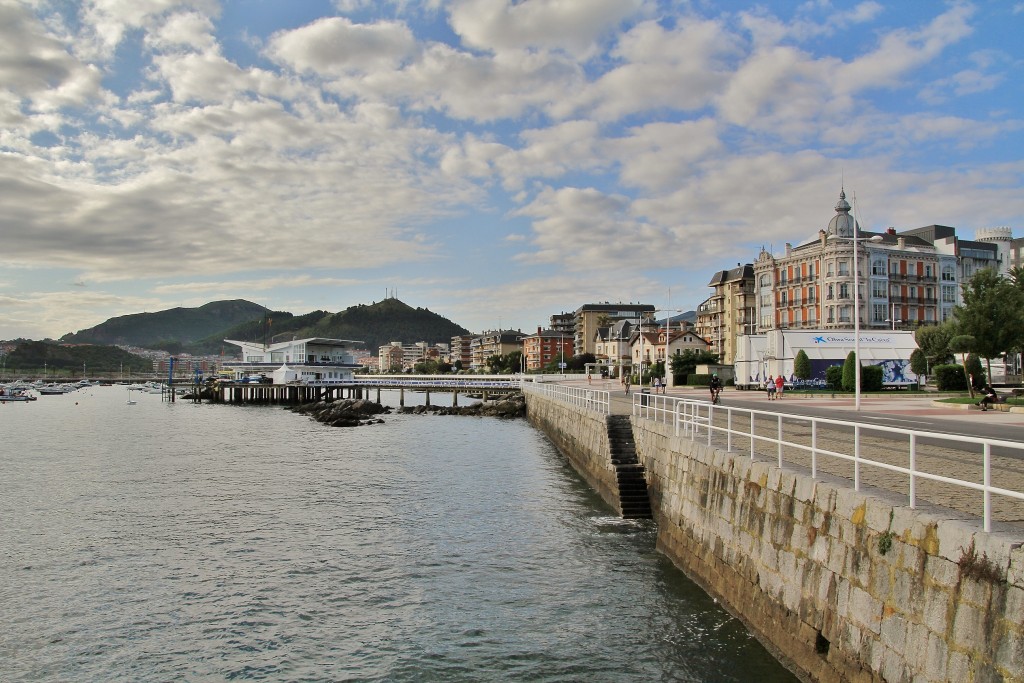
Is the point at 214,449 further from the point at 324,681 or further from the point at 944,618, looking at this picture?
the point at 944,618

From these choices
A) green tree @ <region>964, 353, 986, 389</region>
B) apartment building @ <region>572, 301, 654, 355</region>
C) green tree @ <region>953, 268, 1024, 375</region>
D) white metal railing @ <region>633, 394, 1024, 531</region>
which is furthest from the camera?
apartment building @ <region>572, 301, 654, 355</region>

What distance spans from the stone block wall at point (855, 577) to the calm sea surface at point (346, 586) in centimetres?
90

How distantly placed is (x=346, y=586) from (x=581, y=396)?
2326cm

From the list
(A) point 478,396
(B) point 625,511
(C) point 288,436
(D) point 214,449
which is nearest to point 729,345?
Answer: (A) point 478,396

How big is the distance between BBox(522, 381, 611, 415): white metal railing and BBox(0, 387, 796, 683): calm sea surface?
320cm

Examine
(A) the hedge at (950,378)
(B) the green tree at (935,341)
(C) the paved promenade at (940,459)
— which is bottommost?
(C) the paved promenade at (940,459)

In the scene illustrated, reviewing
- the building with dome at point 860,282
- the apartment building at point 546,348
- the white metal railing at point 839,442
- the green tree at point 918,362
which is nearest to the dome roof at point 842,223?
the building with dome at point 860,282

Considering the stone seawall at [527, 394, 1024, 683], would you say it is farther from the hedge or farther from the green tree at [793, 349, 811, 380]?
the green tree at [793, 349, 811, 380]

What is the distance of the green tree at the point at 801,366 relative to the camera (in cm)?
5506

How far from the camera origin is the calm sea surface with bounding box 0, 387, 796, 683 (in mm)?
11055

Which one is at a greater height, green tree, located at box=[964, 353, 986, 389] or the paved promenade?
green tree, located at box=[964, 353, 986, 389]

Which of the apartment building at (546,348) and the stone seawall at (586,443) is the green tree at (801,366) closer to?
the stone seawall at (586,443)

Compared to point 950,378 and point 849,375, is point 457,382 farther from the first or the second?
point 950,378

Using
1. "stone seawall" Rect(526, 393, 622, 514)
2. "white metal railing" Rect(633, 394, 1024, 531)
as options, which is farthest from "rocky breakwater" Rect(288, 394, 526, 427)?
"white metal railing" Rect(633, 394, 1024, 531)
